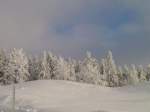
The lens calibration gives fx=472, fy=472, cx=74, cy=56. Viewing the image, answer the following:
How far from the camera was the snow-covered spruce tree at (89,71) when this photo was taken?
124800mm

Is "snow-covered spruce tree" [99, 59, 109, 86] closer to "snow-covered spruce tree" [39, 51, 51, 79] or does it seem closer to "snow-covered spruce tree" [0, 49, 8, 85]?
"snow-covered spruce tree" [39, 51, 51, 79]

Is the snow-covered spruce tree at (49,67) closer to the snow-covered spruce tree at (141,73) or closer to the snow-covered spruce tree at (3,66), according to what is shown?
the snow-covered spruce tree at (3,66)

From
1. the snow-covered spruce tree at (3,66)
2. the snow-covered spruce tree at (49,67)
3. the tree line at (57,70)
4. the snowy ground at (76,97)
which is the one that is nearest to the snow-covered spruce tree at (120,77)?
the tree line at (57,70)

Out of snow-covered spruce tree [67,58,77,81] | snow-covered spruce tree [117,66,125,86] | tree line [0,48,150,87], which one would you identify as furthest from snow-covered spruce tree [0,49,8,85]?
snow-covered spruce tree [117,66,125,86]

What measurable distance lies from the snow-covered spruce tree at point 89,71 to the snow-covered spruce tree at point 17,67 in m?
16.0

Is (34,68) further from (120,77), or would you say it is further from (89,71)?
(120,77)

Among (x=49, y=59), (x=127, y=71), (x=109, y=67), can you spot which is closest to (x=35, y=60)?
(x=49, y=59)

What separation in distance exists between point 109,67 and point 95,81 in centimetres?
2072

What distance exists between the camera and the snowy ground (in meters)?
45.8

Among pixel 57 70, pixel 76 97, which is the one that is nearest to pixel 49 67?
pixel 57 70

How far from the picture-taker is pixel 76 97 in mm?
54812

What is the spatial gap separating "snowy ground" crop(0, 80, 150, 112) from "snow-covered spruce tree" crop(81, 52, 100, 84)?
6310 centimetres

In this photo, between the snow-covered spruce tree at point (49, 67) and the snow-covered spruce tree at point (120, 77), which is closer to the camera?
the snow-covered spruce tree at point (49, 67)

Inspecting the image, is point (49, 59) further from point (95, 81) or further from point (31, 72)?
point (95, 81)
